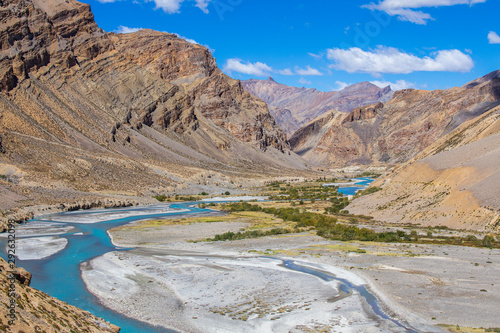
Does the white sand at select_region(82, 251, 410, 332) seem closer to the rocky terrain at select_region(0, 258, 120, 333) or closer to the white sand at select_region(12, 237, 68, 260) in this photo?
the rocky terrain at select_region(0, 258, 120, 333)

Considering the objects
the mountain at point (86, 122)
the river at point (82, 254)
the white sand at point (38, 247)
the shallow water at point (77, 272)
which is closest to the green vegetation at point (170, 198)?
the mountain at point (86, 122)

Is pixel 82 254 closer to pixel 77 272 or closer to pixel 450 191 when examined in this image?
pixel 77 272

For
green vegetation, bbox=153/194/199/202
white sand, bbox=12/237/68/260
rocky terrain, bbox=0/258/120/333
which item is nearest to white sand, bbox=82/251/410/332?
rocky terrain, bbox=0/258/120/333

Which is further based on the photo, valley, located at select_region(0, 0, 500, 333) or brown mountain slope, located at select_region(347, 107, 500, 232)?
brown mountain slope, located at select_region(347, 107, 500, 232)

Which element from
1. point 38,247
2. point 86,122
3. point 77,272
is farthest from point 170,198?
point 77,272

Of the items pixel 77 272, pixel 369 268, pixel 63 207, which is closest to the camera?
pixel 369 268

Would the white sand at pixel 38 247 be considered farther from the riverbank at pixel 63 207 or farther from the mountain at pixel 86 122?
the mountain at pixel 86 122

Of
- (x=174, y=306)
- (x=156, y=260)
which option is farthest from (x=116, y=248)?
(x=174, y=306)
